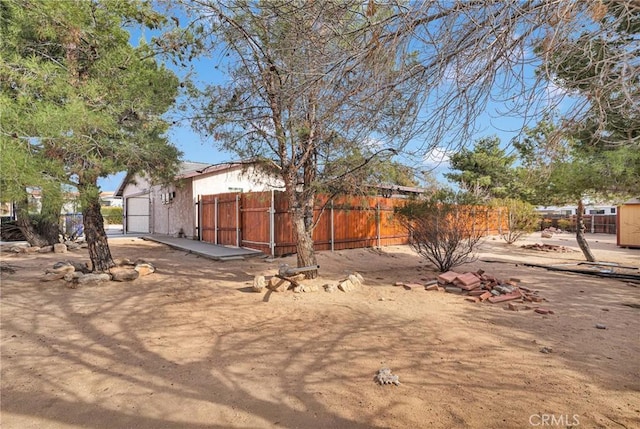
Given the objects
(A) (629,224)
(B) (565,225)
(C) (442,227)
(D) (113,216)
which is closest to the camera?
(C) (442,227)

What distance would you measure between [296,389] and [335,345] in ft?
3.49

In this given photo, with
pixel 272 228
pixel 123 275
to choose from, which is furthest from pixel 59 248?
pixel 272 228

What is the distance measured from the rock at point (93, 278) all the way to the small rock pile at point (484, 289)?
19.8ft

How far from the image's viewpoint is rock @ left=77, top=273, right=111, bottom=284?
672 cm

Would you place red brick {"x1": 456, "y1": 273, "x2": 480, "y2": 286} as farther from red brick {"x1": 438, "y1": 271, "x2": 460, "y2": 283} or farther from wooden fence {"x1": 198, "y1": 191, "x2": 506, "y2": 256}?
wooden fence {"x1": 198, "y1": 191, "x2": 506, "y2": 256}

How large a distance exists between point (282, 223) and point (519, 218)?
12112mm

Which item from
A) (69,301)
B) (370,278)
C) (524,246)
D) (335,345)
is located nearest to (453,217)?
(370,278)

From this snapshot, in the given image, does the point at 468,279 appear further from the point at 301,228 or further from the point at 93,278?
the point at 93,278

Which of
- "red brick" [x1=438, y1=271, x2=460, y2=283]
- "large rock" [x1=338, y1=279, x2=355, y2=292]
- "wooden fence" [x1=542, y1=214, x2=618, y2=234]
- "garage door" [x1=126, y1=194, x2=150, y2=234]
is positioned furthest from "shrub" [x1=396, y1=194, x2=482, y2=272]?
"wooden fence" [x1=542, y1=214, x2=618, y2=234]

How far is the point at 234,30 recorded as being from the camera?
523 centimetres

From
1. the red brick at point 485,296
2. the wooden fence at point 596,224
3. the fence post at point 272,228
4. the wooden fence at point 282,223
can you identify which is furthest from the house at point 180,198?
the wooden fence at point 596,224

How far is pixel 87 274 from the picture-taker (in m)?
7.06

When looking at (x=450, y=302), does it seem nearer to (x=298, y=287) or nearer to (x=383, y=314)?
(x=383, y=314)

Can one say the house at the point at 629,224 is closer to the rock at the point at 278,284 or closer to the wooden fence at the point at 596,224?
the wooden fence at the point at 596,224
